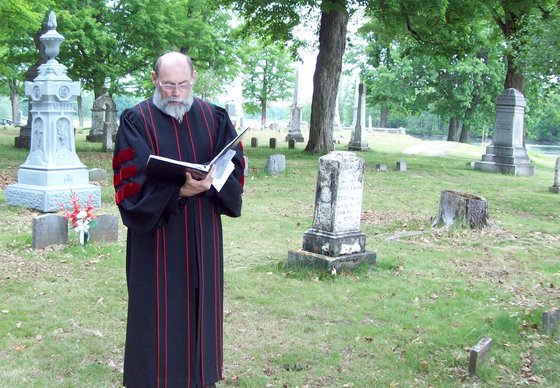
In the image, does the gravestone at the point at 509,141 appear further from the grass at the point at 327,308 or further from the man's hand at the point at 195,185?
the man's hand at the point at 195,185

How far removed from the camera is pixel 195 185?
12.0ft

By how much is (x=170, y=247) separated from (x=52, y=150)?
347 inches

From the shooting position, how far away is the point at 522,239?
10633 mm

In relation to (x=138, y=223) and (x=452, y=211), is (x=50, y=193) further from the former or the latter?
(x=138, y=223)

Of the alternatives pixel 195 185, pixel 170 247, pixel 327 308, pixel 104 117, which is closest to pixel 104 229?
pixel 327 308

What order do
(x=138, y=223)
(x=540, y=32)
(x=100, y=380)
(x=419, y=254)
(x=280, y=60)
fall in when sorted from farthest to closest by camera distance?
(x=280, y=60) < (x=540, y=32) < (x=419, y=254) < (x=100, y=380) < (x=138, y=223)

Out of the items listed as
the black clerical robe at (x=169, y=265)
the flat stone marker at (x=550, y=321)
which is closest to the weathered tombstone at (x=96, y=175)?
the flat stone marker at (x=550, y=321)

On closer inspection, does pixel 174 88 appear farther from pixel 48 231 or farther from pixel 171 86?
pixel 48 231

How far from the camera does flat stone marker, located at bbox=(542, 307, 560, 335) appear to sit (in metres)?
6.00

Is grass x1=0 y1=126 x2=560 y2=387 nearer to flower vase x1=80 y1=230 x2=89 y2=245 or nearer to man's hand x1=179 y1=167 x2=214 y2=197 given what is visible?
flower vase x1=80 y1=230 x2=89 y2=245

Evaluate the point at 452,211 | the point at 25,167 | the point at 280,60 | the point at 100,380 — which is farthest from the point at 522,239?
the point at 280,60

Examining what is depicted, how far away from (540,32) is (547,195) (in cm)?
448

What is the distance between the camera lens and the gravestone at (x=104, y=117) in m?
22.7

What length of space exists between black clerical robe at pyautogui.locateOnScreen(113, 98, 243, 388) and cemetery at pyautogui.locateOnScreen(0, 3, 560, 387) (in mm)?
1088
